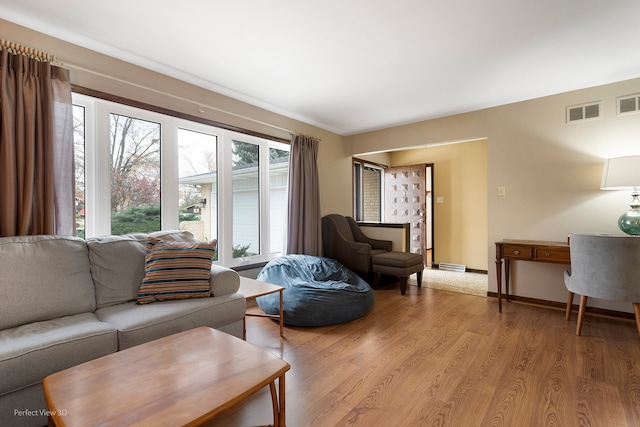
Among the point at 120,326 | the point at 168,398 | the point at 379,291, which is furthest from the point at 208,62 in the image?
the point at 379,291

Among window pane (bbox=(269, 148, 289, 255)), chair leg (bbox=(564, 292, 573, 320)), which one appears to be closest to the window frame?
A: window pane (bbox=(269, 148, 289, 255))

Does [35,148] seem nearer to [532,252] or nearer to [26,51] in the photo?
[26,51]

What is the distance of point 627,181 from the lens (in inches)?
102

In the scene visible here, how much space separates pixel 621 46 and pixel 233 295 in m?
3.58

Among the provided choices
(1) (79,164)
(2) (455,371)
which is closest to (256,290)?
(2) (455,371)

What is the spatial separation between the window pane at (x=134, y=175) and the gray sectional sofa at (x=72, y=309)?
398mm

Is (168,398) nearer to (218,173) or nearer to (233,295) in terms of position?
(233,295)

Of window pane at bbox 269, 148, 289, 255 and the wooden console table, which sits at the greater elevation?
window pane at bbox 269, 148, 289, 255

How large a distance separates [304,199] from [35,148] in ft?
8.68

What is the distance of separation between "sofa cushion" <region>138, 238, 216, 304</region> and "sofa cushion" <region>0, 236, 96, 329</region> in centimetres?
34

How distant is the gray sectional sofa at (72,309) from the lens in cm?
133

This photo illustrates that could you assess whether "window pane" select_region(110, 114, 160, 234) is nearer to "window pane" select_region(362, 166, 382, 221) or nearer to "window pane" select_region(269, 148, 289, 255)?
"window pane" select_region(269, 148, 289, 255)

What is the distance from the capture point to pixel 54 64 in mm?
2117

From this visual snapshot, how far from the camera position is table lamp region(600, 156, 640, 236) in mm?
2576
